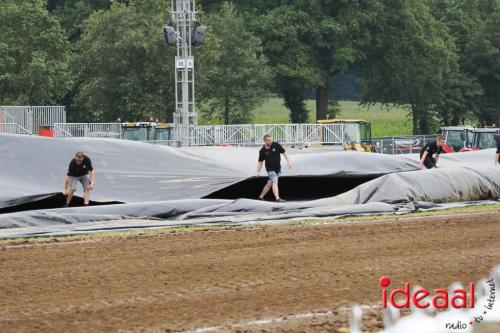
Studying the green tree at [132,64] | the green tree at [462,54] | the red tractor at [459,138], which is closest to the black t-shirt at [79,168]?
the red tractor at [459,138]

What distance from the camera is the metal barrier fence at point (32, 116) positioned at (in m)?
48.5

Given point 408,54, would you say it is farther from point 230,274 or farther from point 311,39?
point 230,274

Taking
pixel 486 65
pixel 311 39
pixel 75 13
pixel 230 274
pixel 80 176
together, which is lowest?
pixel 230 274

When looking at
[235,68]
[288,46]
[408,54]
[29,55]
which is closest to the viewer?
[29,55]

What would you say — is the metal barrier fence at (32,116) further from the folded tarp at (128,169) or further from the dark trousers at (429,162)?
the dark trousers at (429,162)

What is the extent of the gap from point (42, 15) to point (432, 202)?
1579 inches

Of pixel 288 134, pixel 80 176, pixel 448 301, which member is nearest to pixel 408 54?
pixel 288 134

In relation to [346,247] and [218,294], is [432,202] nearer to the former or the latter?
[346,247]

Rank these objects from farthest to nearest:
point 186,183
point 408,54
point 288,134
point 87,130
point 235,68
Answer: point 408,54 → point 235,68 → point 288,134 → point 87,130 → point 186,183

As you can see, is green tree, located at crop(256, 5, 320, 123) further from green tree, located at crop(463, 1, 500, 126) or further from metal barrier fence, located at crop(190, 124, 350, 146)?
metal barrier fence, located at crop(190, 124, 350, 146)

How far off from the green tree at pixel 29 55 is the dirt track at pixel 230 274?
42226 mm

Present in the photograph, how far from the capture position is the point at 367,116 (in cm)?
10894

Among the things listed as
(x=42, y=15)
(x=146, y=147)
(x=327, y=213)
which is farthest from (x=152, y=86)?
(x=327, y=213)

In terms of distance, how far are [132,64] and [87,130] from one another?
9.33m
